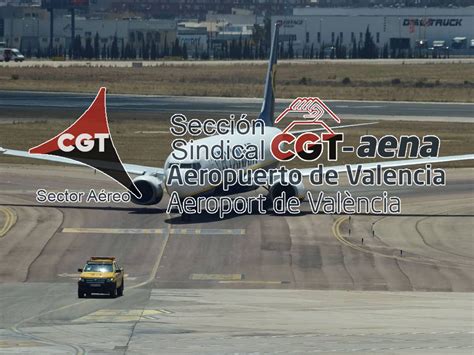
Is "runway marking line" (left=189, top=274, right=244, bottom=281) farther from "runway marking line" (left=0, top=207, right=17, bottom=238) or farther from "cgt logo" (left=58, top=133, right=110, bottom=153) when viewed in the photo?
"cgt logo" (left=58, top=133, right=110, bottom=153)

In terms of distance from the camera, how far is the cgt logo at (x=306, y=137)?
252 ft

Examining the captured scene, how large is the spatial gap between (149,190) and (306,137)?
103ft

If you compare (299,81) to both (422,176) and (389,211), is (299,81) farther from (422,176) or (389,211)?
(389,211)

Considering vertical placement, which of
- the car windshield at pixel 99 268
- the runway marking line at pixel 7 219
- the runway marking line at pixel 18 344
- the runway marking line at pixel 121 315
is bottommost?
the runway marking line at pixel 7 219

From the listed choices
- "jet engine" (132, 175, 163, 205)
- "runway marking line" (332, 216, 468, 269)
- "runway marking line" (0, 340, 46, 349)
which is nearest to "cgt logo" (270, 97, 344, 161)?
"runway marking line" (332, 216, 468, 269)

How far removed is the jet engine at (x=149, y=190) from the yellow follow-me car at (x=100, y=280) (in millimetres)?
19466

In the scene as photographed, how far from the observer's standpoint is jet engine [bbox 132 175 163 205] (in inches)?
2625

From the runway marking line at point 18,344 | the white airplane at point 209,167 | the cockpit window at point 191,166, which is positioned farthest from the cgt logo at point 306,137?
the runway marking line at point 18,344

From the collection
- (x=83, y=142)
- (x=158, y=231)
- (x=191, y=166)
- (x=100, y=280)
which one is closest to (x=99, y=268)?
(x=100, y=280)

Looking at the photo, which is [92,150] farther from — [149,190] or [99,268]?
[99,268]

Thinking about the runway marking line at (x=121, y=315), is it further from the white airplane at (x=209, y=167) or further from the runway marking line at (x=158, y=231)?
the white airplane at (x=209, y=167)

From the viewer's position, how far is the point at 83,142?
271ft

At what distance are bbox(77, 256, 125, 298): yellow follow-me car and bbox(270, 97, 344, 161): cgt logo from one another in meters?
28.1

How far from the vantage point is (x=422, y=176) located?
8469 cm
